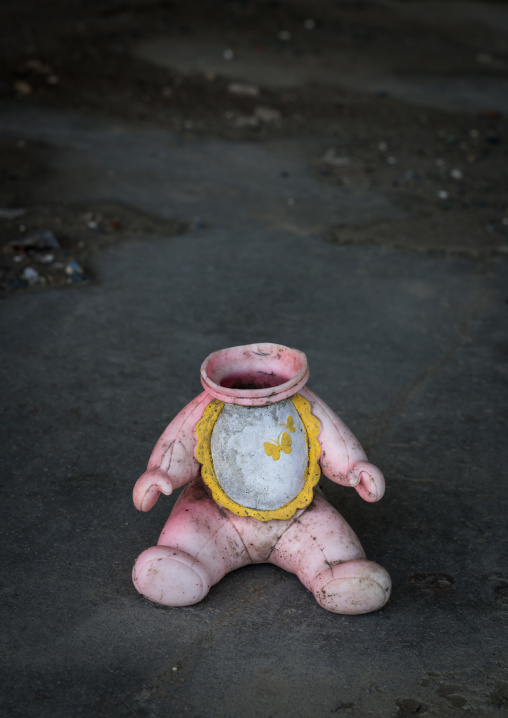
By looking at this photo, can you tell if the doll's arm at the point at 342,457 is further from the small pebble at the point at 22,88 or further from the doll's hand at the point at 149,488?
the small pebble at the point at 22,88

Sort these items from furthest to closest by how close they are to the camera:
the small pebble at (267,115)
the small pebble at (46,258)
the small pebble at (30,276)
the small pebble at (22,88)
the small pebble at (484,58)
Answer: the small pebble at (484,58) < the small pebble at (22,88) < the small pebble at (267,115) < the small pebble at (46,258) < the small pebble at (30,276)

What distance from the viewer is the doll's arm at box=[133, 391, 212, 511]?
2.36 metres

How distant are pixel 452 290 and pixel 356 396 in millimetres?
1257

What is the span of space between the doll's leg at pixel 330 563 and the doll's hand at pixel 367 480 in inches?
5.5

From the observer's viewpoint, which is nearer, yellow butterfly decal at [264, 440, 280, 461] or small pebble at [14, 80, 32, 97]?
yellow butterfly decal at [264, 440, 280, 461]

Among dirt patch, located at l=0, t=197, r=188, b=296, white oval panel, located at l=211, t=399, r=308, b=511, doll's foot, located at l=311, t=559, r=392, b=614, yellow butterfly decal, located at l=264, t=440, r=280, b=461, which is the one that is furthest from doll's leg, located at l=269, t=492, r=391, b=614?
dirt patch, located at l=0, t=197, r=188, b=296

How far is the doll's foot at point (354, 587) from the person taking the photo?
2234 millimetres

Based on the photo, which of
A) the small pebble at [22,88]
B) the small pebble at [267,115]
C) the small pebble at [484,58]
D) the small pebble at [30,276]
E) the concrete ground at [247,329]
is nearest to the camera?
the concrete ground at [247,329]

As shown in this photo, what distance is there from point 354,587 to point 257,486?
411 mm

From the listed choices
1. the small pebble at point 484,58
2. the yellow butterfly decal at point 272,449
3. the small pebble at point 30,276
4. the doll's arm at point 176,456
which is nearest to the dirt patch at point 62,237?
the small pebble at point 30,276

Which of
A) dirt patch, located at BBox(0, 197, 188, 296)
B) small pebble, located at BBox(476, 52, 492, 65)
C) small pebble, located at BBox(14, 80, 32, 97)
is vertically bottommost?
small pebble, located at BBox(14, 80, 32, 97)

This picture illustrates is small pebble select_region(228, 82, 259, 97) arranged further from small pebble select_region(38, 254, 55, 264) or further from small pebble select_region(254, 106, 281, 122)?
small pebble select_region(38, 254, 55, 264)

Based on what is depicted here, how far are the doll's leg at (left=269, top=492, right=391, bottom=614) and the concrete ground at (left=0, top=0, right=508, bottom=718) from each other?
8 centimetres

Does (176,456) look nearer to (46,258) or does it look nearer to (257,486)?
(257,486)
